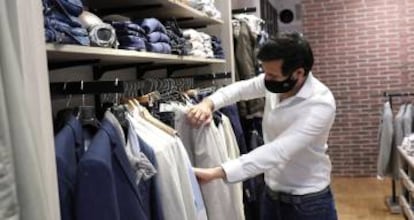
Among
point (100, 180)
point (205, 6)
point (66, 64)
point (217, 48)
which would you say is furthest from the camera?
point (217, 48)

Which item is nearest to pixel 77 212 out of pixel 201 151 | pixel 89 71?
pixel 201 151

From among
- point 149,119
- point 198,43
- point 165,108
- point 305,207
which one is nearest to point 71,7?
point 149,119

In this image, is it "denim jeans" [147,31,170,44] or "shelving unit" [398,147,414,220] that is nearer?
"denim jeans" [147,31,170,44]

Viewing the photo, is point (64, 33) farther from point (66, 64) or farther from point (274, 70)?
point (274, 70)

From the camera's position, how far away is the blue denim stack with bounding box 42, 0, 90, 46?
4.02 feet

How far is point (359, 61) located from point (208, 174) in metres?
5.32

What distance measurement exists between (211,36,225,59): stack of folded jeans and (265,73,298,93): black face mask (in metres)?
0.86

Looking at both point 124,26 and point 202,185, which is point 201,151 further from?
point 124,26

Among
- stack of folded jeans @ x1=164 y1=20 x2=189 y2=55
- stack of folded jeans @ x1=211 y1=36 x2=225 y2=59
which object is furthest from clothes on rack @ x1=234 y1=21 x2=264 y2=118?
stack of folded jeans @ x1=164 y1=20 x2=189 y2=55

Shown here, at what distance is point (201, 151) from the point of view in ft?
6.73

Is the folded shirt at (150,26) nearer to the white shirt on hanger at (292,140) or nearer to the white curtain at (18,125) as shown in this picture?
the white shirt on hanger at (292,140)

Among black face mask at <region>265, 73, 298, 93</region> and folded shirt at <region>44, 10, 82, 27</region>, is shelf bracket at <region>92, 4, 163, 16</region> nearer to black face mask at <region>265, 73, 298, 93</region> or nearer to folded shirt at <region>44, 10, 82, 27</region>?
black face mask at <region>265, 73, 298, 93</region>

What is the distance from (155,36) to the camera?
1980 millimetres

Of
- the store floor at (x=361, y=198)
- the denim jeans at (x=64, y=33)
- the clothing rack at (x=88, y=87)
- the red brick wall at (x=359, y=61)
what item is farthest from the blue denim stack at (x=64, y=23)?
the red brick wall at (x=359, y=61)
